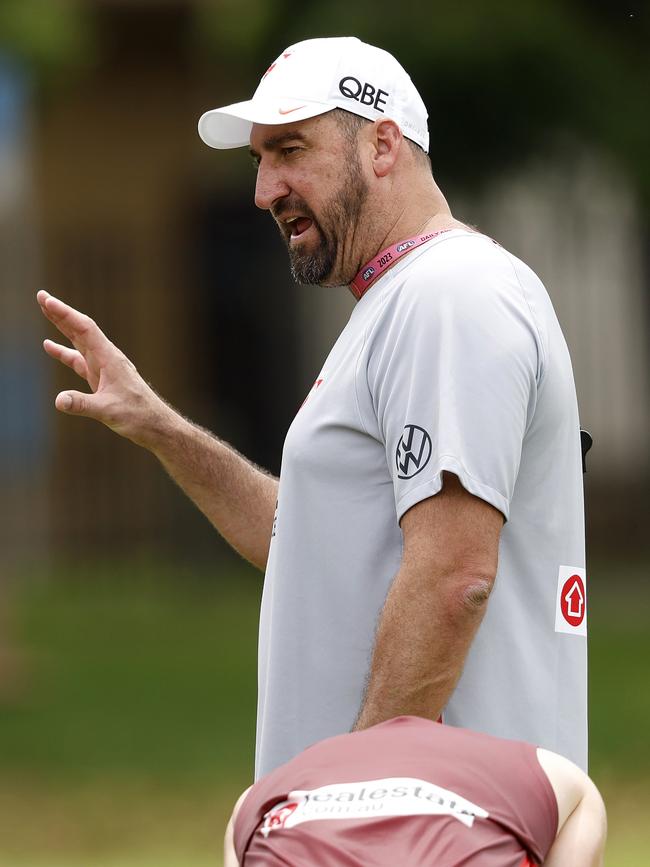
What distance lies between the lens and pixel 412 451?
3.32m

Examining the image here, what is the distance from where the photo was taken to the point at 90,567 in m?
14.9

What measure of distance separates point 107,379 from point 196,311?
11.5 meters

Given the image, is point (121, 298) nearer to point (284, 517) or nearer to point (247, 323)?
point (247, 323)

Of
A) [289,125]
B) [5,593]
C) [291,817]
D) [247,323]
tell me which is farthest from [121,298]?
[291,817]

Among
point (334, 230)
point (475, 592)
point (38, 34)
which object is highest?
point (38, 34)

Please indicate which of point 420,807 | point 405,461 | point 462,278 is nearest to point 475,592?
point 405,461

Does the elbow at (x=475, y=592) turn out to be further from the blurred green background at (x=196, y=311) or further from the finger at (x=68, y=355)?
the blurred green background at (x=196, y=311)

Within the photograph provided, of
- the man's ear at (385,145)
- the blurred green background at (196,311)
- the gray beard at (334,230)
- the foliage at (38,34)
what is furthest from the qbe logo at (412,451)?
the foliage at (38,34)

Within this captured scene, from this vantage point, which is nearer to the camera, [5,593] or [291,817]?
[291,817]

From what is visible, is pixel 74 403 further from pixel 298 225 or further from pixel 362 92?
pixel 362 92

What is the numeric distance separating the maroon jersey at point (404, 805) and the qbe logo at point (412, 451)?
707 millimetres

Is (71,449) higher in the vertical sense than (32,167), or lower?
lower

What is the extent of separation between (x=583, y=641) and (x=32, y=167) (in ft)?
41.8

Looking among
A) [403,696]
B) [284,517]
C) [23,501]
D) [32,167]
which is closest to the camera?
[403,696]
